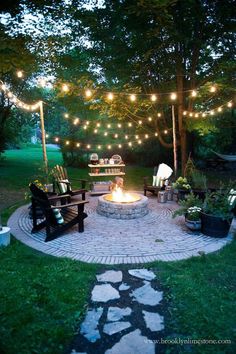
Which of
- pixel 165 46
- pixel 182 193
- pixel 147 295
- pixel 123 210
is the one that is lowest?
pixel 147 295

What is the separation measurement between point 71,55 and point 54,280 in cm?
900

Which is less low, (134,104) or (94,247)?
(134,104)

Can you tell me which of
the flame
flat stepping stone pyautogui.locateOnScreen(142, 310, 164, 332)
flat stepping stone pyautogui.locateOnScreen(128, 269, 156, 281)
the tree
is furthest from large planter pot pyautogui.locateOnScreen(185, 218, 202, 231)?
the tree

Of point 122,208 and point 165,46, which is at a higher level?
point 165,46

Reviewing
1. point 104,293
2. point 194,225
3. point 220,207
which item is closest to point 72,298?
point 104,293

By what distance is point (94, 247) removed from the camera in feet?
15.3

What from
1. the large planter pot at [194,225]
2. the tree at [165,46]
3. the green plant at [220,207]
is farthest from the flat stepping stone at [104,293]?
the tree at [165,46]

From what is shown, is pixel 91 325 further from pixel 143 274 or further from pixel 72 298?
pixel 143 274

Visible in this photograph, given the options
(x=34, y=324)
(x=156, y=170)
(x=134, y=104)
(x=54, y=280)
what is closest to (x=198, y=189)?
(x=156, y=170)

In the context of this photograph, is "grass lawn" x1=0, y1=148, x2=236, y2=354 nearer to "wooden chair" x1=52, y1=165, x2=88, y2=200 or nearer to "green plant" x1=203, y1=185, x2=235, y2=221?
"green plant" x1=203, y1=185, x2=235, y2=221

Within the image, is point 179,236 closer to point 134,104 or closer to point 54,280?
point 54,280

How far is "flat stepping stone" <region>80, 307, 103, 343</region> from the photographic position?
2.52m

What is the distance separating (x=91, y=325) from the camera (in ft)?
8.75

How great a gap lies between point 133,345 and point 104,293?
0.93 metres
